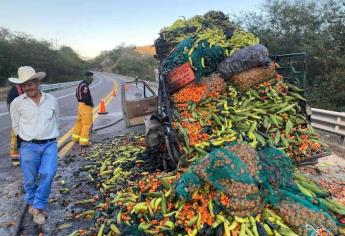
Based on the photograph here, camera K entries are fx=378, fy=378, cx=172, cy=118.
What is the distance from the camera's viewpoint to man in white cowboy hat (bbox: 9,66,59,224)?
→ 17.4 ft

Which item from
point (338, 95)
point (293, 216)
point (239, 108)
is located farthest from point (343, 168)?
point (338, 95)

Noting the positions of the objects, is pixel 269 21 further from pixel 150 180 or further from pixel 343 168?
pixel 150 180

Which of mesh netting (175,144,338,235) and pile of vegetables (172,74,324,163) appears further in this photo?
pile of vegetables (172,74,324,163)

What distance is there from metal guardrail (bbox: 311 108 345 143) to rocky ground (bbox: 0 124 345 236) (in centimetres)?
77

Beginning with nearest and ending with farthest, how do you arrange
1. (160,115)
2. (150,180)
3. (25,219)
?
(25,219) < (150,180) < (160,115)

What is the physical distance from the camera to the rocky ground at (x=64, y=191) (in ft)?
16.3

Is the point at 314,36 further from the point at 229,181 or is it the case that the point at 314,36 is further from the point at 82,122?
the point at 229,181

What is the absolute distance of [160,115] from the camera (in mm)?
6992

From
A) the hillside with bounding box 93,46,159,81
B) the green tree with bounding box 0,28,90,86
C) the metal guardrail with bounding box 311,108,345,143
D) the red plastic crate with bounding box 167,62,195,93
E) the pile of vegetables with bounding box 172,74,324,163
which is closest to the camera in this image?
the pile of vegetables with bounding box 172,74,324,163

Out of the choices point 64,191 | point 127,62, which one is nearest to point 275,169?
point 64,191

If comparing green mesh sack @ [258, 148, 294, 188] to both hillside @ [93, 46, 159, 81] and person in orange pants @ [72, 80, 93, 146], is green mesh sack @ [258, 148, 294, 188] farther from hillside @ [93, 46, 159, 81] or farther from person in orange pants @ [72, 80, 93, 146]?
hillside @ [93, 46, 159, 81]

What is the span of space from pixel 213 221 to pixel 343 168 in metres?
4.53

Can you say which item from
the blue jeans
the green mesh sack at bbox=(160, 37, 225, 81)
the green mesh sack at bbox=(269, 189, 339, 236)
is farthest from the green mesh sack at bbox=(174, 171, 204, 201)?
the green mesh sack at bbox=(160, 37, 225, 81)

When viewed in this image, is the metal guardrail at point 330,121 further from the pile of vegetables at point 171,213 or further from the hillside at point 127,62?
the hillside at point 127,62
